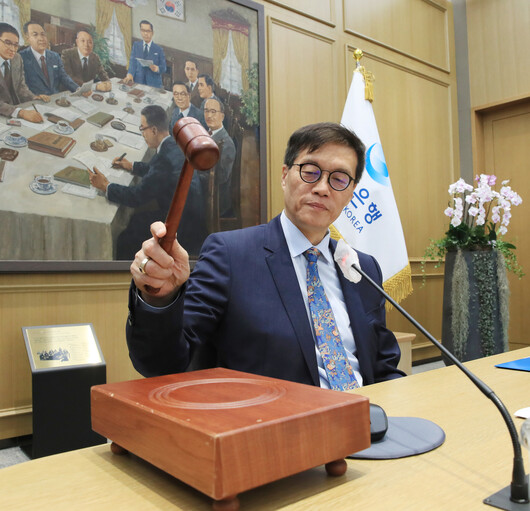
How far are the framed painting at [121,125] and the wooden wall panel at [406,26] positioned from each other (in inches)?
50.3

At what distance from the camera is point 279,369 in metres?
1.48

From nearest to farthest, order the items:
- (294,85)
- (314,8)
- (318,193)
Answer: (318,193)
(294,85)
(314,8)

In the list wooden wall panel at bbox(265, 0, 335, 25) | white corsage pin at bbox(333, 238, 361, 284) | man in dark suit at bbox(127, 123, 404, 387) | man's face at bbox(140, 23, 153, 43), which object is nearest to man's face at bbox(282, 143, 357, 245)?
man in dark suit at bbox(127, 123, 404, 387)

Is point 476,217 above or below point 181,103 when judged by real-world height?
below

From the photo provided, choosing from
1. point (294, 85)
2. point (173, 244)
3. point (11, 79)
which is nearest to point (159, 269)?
point (173, 244)

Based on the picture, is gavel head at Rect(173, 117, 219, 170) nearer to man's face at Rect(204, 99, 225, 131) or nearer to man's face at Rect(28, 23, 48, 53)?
man's face at Rect(28, 23, 48, 53)

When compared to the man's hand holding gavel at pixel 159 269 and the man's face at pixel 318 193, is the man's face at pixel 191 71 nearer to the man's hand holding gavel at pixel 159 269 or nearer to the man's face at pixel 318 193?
the man's face at pixel 318 193

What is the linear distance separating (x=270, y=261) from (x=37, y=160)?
206cm

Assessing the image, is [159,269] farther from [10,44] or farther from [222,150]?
[222,150]

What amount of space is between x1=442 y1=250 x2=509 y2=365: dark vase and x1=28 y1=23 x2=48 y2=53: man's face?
3201mm

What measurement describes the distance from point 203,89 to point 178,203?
3.25 metres

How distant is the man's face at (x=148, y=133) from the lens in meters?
3.45

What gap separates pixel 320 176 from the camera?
1678mm

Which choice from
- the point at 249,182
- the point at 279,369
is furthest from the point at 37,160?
the point at 279,369
